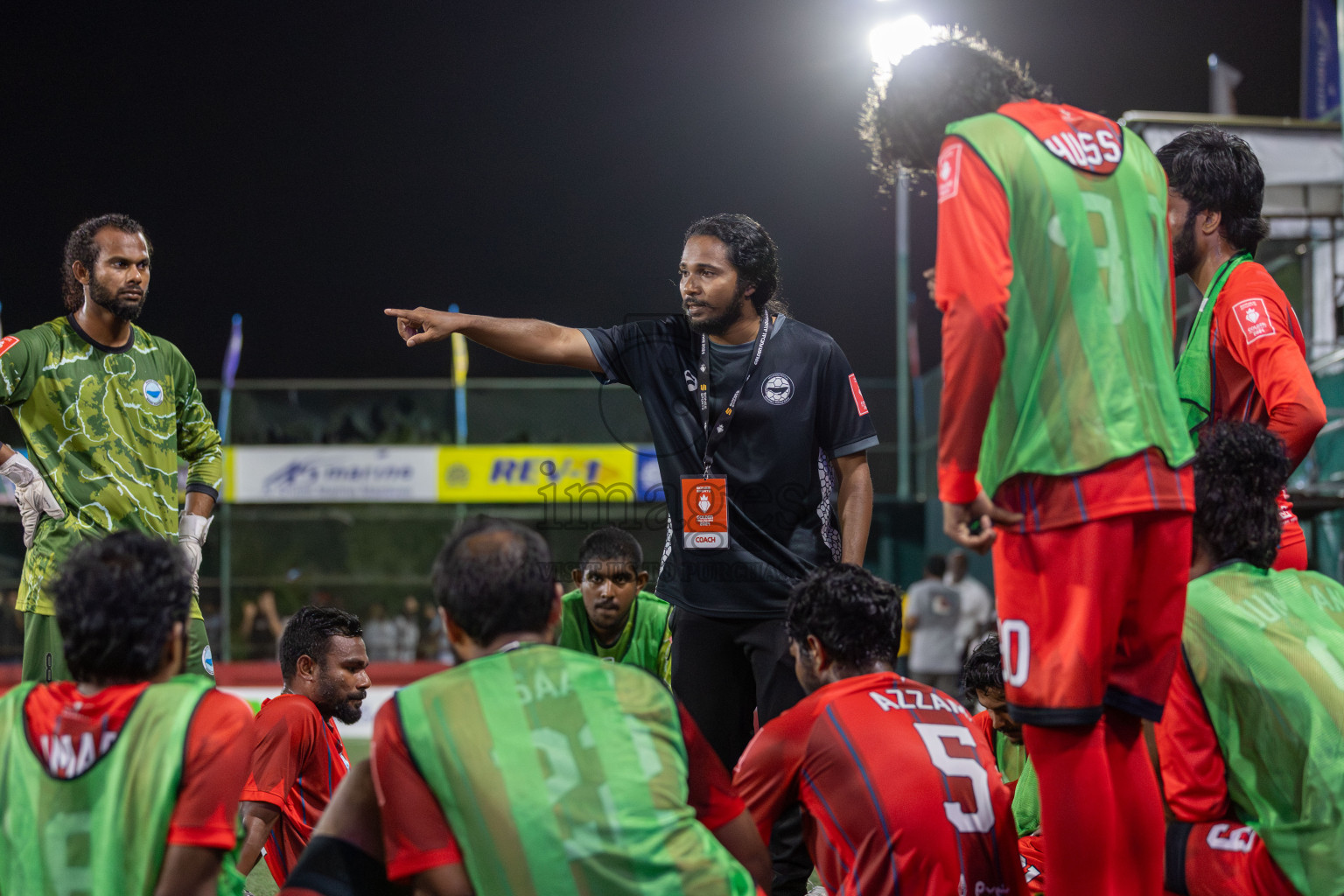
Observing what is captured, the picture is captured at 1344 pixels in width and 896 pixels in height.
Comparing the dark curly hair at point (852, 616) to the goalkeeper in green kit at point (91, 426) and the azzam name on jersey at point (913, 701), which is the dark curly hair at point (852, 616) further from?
the goalkeeper in green kit at point (91, 426)

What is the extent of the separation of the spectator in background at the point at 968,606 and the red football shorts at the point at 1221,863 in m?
9.20

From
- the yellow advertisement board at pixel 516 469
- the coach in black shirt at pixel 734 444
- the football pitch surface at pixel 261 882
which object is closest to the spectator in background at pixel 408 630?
the yellow advertisement board at pixel 516 469

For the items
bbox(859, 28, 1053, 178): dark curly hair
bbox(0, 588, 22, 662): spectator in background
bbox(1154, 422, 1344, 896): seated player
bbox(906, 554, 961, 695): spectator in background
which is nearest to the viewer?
bbox(1154, 422, 1344, 896): seated player

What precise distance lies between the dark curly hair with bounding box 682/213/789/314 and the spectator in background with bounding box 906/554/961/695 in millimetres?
8306

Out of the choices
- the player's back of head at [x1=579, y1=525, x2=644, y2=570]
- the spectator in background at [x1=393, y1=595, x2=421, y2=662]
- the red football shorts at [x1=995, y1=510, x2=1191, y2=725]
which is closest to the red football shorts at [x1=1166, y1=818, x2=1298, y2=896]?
the red football shorts at [x1=995, y1=510, x2=1191, y2=725]

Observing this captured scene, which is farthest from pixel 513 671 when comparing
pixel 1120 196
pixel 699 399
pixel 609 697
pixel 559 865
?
pixel 699 399

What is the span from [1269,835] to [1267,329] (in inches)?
55.0

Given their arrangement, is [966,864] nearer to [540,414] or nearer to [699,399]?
[699,399]

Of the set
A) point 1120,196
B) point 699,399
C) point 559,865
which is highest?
point 1120,196

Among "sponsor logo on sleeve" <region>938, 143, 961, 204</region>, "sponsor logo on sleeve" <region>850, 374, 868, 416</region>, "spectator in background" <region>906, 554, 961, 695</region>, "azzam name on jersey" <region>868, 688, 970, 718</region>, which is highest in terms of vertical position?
"sponsor logo on sleeve" <region>938, 143, 961, 204</region>

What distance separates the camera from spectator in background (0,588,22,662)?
50.1 feet

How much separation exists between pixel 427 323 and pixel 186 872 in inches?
76.0

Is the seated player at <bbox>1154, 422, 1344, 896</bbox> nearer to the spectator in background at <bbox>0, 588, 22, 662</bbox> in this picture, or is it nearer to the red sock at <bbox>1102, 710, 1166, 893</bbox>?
the red sock at <bbox>1102, 710, 1166, 893</bbox>

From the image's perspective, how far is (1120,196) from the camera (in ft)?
8.29
